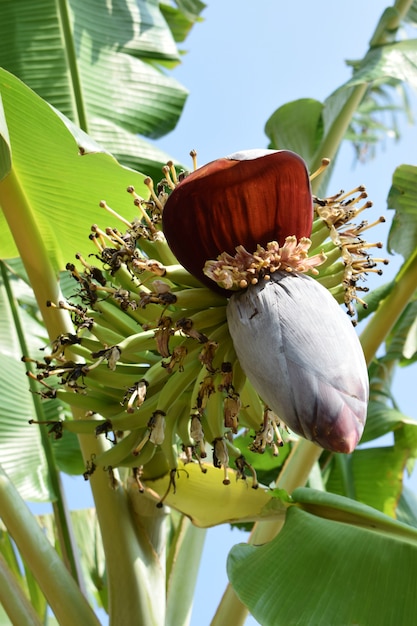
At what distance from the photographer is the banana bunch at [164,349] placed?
3.05 ft

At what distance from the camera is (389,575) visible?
1.00 m

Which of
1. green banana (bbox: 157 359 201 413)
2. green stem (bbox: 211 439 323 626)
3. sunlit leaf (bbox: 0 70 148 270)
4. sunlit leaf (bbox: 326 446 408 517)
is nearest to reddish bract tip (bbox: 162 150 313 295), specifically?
green banana (bbox: 157 359 201 413)

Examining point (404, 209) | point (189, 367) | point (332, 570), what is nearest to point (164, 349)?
point (189, 367)

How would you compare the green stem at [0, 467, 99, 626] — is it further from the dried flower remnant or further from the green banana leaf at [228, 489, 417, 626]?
the dried flower remnant

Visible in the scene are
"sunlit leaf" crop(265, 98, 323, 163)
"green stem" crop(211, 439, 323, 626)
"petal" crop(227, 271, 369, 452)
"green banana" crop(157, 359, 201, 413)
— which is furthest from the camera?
"sunlit leaf" crop(265, 98, 323, 163)

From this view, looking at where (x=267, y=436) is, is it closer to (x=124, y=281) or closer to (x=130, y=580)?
(x=124, y=281)

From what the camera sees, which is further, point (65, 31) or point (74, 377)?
point (65, 31)

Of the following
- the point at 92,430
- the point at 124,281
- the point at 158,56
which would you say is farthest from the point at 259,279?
the point at 158,56

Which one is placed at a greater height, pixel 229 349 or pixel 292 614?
pixel 229 349

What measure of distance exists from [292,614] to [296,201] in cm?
57

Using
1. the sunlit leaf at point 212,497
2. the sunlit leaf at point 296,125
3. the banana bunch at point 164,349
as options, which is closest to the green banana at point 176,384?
the banana bunch at point 164,349

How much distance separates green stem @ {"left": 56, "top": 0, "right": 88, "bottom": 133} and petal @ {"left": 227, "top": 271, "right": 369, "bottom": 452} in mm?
1118

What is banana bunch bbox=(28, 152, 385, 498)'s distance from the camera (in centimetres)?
93

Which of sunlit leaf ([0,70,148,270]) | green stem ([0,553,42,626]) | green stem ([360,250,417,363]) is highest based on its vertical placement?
sunlit leaf ([0,70,148,270])
